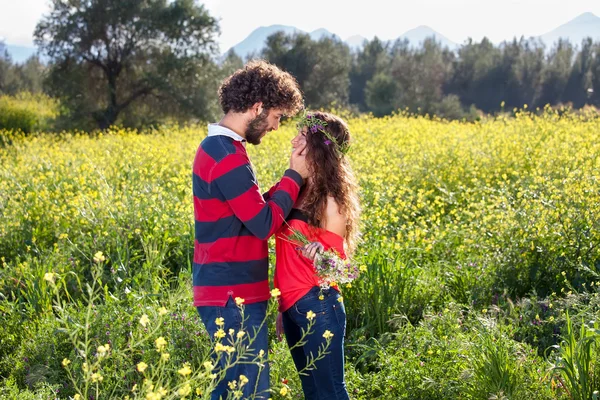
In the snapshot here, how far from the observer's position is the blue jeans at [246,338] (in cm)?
231

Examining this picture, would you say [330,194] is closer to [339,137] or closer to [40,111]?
[339,137]

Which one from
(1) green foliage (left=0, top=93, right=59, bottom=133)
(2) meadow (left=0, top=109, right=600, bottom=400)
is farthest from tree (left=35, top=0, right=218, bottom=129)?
(2) meadow (left=0, top=109, right=600, bottom=400)

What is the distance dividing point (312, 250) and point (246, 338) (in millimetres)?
427

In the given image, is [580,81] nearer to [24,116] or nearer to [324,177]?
[24,116]

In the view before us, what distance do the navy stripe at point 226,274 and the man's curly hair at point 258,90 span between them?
0.62 m

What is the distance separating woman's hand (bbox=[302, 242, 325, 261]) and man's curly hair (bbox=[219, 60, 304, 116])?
546mm

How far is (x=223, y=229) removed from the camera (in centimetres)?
233

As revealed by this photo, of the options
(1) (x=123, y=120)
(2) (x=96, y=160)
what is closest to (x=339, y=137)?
(2) (x=96, y=160)

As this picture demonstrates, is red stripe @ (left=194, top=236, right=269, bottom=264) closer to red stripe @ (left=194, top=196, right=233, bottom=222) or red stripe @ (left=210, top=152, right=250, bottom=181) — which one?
red stripe @ (left=194, top=196, right=233, bottom=222)

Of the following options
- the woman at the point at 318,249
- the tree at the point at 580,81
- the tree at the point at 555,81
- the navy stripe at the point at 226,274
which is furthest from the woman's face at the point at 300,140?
the tree at the point at 555,81

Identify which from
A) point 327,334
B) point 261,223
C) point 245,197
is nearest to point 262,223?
point 261,223

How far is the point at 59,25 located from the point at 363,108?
60.2ft

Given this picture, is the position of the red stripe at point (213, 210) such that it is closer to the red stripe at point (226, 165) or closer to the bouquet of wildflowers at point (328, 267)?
the red stripe at point (226, 165)

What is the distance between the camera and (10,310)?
419 cm
